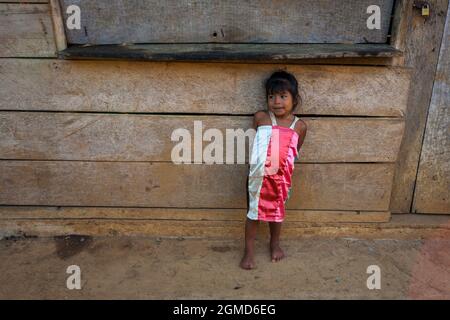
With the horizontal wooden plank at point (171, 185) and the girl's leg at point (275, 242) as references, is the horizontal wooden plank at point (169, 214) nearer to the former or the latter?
the horizontal wooden plank at point (171, 185)

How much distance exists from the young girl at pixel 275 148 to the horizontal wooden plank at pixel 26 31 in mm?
1159

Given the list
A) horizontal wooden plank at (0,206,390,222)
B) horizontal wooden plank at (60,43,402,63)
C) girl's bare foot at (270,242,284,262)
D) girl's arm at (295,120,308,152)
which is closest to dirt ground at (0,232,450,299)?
girl's bare foot at (270,242,284,262)

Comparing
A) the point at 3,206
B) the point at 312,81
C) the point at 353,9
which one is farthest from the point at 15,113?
the point at 353,9

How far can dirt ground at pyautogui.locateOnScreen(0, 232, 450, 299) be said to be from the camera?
2.09 meters

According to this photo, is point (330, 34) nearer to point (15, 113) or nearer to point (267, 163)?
point (267, 163)

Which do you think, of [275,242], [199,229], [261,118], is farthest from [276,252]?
[261,118]

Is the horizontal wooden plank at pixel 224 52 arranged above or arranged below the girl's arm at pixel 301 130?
above

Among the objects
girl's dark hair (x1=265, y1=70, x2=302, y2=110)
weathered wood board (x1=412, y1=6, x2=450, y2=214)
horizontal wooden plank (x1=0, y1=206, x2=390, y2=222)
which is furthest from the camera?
horizontal wooden plank (x1=0, y1=206, x2=390, y2=222)

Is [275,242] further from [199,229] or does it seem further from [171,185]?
[171,185]

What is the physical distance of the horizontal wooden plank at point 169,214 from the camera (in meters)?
2.45

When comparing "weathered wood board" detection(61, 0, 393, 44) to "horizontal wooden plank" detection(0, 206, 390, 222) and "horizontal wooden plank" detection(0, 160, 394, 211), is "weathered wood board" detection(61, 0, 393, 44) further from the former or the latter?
"horizontal wooden plank" detection(0, 206, 390, 222)

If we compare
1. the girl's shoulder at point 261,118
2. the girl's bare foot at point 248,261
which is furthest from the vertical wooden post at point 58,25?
the girl's bare foot at point 248,261

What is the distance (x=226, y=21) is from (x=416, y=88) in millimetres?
1144

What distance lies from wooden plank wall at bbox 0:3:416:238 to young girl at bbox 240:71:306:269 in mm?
127
